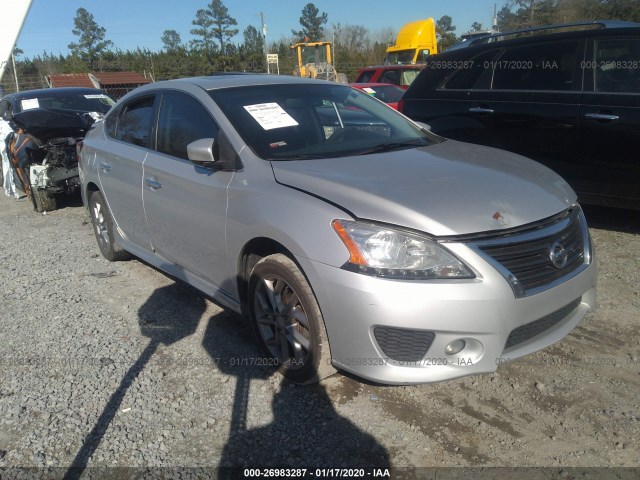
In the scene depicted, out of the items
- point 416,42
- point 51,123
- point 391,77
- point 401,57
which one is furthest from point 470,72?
point 401,57

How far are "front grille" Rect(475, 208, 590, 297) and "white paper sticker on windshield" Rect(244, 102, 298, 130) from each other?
5.07 feet

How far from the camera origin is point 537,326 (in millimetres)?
2678

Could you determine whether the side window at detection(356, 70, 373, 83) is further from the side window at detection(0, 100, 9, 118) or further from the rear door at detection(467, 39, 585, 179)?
the rear door at detection(467, 39, 585, 179)

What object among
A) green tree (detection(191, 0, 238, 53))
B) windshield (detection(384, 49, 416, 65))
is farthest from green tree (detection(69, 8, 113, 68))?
windshield (detection(384, 49, 416, 65))

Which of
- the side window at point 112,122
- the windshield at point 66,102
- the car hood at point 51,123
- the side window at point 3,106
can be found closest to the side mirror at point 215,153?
the side window at point 112,122

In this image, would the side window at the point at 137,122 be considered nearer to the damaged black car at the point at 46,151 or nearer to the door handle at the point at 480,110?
the damaged black car at the point at 46,151

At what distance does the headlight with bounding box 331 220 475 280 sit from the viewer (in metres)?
2.43

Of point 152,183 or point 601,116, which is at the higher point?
point 601,116

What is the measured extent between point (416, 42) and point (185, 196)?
70.5 feet

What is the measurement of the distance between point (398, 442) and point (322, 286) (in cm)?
81

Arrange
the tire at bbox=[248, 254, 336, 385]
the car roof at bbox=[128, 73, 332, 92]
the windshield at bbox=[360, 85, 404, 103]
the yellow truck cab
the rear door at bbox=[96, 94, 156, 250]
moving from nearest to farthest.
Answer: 1. the tire at bbox=[248, 254, 336, 385]
2. the car roof at bbox=[128, 73, 332, 92]
3. the rear door at bbox=[96, 94, 156, 250]
4. the windshield at bbox=[360, 85, 404, 103]
5. the yellow truck cab

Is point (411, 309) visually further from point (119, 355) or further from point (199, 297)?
point (199, 297)

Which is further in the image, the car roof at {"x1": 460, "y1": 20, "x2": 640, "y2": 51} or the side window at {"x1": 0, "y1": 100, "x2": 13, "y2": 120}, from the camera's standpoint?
the side window at {"x1": 0, "y1": 100, "x2": 13, "y2": 120}

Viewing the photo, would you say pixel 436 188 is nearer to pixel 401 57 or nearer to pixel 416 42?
pixel 416 42
